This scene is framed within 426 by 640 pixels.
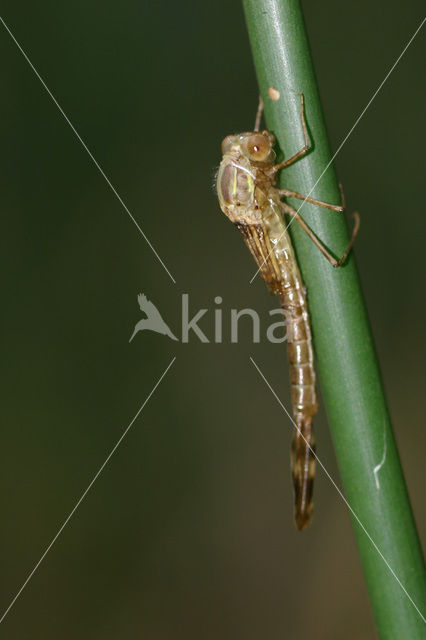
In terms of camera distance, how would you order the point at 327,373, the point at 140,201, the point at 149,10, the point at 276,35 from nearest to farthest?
1. the point at 276,35
2. the point at 327,373
3. the point at 149,10
4. the point at 140,201

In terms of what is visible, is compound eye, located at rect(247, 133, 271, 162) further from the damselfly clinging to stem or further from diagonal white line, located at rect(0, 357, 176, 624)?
diagonal white line, located at rect(0, 357, 176, 624)

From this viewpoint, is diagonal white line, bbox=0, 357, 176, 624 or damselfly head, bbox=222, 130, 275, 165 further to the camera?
diagonal white line, bbox=0, 357, 176, 624

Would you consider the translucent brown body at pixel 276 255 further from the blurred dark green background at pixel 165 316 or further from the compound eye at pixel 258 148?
the blurred dark green background at pixel 165 316

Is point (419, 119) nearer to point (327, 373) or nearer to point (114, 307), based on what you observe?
point (114, 307)

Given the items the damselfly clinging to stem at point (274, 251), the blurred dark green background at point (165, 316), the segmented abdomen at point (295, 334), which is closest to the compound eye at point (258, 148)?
the damselfly clinging to stem at point (274, 251)

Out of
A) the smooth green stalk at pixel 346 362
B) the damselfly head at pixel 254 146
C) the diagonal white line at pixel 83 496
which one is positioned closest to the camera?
the smooth green stalk at pixel 346 362

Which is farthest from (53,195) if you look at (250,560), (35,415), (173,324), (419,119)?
(250,560)

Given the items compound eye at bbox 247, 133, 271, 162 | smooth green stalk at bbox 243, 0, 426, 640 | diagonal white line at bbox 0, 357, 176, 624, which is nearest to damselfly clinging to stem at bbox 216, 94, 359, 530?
compound eye at bbox 247, 133, 271, 162

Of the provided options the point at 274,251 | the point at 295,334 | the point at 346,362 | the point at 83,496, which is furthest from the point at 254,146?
the point at 83,496
